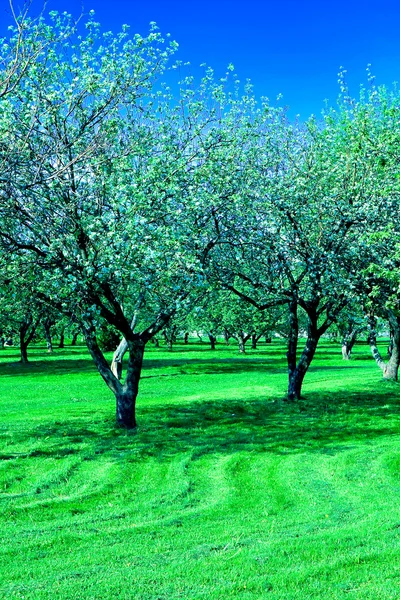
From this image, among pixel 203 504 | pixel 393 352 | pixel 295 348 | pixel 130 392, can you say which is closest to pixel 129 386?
pixel 130 392

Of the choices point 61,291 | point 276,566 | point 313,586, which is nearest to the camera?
point 313,586

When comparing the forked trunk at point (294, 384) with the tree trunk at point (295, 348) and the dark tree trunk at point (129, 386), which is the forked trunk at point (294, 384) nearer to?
the tree trunk at point (295, 348)

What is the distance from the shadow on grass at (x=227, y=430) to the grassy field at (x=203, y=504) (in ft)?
0.23

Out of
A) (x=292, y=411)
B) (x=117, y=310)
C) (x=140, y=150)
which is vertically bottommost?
(x=292, y=411)

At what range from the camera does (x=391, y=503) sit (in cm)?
1202

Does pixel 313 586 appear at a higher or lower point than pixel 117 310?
lower

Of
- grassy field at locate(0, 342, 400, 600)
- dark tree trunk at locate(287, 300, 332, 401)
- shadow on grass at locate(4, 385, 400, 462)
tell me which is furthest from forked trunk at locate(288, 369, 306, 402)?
grassy field at locate(0, 342, 400, 600)

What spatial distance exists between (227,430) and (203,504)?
9126mm

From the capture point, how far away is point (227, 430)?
21453mm

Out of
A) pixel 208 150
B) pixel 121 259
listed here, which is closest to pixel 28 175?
pixel 121 259

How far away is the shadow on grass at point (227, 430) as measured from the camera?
17828 millimetres

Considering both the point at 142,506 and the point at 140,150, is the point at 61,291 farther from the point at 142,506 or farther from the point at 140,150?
the point at 142,506

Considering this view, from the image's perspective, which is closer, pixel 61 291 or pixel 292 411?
pixel 61 291

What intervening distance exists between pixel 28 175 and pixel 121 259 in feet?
10.6
